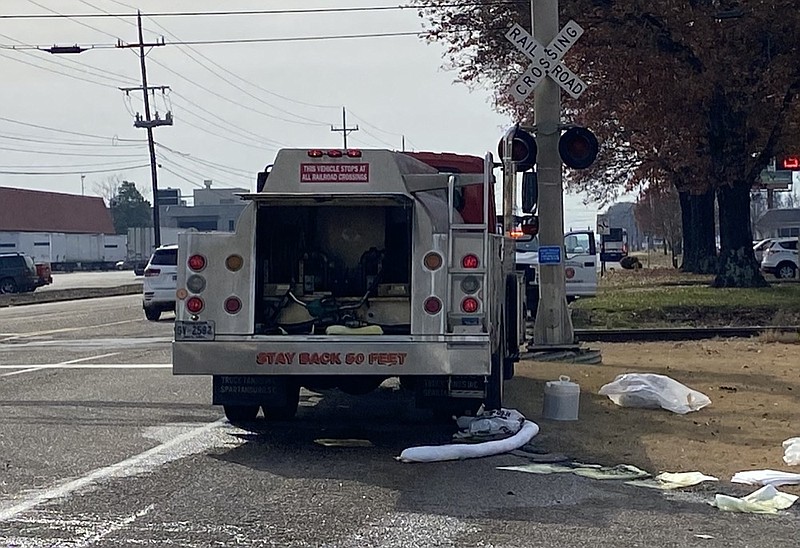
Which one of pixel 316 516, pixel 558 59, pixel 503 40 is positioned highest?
pixel 503 40

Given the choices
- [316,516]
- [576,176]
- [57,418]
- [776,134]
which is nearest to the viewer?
[316,516]

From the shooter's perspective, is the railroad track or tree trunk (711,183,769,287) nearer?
the railroad track

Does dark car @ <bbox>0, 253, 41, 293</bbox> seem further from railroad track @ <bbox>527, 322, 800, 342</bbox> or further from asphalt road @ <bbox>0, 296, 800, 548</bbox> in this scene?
asphalt road @ <bbox>0, 296, 800, 548</bbox>

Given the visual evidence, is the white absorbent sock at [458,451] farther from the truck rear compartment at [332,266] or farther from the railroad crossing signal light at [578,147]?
the railroad crossing signal light at [578,147]

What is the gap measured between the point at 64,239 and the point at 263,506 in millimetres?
89279

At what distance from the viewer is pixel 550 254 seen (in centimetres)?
1555

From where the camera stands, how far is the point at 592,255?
84.9 ft

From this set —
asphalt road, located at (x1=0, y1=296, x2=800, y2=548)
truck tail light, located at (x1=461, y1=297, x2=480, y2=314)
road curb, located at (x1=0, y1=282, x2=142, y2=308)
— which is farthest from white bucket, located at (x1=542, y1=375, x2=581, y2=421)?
road curb, located at (x1=0, y1=282, x2=142, y2=308)

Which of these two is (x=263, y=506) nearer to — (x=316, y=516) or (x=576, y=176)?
(x=316, y=516)

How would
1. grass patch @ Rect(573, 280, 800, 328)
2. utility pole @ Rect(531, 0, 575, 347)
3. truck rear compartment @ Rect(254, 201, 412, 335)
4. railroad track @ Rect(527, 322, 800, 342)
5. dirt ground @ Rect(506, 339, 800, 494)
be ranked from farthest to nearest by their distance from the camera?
grass patch @ Rect(573, 280, 800, 328)
railroad track @ Rect(527, 322, 800, 342)
utility pole @ Rect(531, 0, 575, 347)
truck rear compartment @ Rect(254, 201, 412, 335)
dirt ground @ Rect(506, 339, 800, 494)

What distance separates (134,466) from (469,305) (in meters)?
2.81

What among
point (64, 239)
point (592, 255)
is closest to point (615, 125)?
point (592, 255)

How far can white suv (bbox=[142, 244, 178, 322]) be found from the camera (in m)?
25.7

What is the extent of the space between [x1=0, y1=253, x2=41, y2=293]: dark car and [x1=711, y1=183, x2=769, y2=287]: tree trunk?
1034 inches
